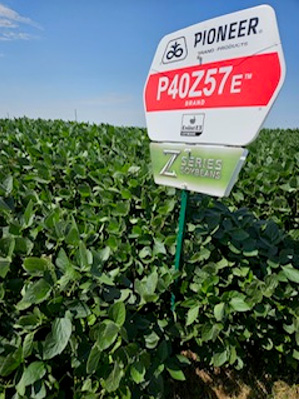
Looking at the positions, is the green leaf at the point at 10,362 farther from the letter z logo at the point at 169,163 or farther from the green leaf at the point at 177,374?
the letter z logo at the point at 169,163

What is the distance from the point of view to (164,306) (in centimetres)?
190

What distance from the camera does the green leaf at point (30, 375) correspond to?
1.38 m

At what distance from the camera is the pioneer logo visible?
149 centimetres

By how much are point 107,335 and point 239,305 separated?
73cm

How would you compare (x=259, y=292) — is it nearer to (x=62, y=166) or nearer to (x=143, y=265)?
(x=143, y=265)

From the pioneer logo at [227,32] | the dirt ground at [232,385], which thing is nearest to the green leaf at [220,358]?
the dirt ground at [232,385]

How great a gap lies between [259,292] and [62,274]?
1.05 metres

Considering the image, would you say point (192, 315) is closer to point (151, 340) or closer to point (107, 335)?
point (151, 340)

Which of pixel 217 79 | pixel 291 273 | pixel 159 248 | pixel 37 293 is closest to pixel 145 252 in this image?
pixel 159 248

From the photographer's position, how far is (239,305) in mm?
1738

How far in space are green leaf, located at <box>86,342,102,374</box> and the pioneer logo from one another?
59.8 inches

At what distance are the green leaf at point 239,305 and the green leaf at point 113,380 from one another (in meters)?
0.67

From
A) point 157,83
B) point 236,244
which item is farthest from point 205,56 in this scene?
point 236,244

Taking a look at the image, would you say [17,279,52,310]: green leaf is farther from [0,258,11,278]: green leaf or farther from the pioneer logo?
the pioneer logo
